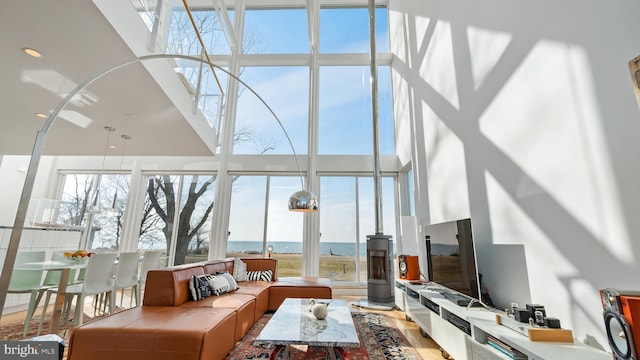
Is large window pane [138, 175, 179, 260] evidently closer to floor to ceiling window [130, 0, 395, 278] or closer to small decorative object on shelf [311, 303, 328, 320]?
floor to ceiling window [130, 0, 395, 278]

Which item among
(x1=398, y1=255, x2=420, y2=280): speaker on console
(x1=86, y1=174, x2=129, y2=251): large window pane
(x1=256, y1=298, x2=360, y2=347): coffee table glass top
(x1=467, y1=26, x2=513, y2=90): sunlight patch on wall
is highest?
(x1=467, y1=26, x2=513, y2=90): sunlight patch on wall

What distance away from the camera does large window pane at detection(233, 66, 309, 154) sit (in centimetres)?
694

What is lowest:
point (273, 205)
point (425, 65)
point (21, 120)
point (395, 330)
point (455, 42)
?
point (395, 330)

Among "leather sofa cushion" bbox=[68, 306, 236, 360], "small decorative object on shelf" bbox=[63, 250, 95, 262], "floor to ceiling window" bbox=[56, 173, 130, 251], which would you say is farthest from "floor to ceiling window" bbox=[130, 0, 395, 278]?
"leather sofa cushion" bbox=[68, 306, 236, 360]

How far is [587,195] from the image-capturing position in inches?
69.1

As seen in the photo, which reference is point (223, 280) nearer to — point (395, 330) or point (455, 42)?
point (395, 330)

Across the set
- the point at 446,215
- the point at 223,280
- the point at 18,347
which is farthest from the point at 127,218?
the point at 446,215

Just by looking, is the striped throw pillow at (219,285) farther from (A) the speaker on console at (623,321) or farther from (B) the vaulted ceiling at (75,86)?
(A) the speaker on console at (623,321)

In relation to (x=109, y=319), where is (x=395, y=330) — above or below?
below

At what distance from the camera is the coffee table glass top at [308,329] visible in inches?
79.2

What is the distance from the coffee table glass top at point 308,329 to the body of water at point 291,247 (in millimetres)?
3424

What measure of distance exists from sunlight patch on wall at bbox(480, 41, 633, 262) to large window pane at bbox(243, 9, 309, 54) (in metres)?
6.23

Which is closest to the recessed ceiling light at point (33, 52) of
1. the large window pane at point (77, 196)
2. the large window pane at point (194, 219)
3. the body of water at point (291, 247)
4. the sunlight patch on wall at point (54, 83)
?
the sunlight patch on wall at point (54, 83)

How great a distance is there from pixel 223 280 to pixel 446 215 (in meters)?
3.24
